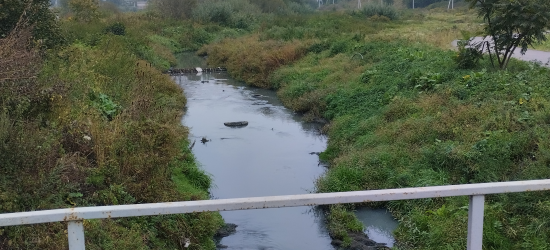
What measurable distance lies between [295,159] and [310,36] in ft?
59.3

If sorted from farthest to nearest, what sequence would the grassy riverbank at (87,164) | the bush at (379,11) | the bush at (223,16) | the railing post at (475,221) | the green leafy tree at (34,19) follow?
the bush at (379,11) < the bush at (223,16) < the green leafy tree at (34,19) < the grassy riverbank at (87,164) < the railing post at (475,221)

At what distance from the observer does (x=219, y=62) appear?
29047 millimetres

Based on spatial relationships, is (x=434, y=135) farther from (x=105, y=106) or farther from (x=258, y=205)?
(x=258, y=205)

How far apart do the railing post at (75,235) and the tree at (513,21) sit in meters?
12.5

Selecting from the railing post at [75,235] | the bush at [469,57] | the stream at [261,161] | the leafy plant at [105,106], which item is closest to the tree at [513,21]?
the bush at [469,57]

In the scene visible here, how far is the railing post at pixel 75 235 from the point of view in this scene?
2453 mm

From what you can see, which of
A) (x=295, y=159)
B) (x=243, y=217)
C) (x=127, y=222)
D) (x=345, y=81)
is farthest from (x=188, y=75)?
(x=127, y=222)

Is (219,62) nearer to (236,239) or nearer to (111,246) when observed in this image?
(236,239)

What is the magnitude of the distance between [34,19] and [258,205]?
40.8 ft

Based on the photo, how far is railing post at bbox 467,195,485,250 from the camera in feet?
8.85

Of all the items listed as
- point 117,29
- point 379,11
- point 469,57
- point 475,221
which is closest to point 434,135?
point 469,57

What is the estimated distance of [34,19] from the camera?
12.9m

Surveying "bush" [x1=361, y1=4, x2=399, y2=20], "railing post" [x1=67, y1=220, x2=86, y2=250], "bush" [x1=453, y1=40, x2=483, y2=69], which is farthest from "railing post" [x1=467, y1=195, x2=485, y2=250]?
"bush" [x1=361, y1=4, x2=399, y2=20]

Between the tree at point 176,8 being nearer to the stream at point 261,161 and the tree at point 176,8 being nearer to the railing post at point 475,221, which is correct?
the stream at point 261,161
